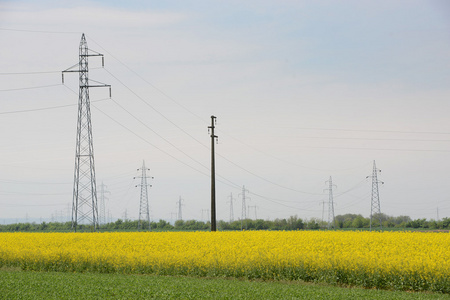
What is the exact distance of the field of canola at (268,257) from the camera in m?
18.6

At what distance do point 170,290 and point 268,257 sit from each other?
540 cm

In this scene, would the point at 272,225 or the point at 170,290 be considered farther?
the point at 272,225

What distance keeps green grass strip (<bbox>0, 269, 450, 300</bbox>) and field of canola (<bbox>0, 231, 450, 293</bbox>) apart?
0.99 metres

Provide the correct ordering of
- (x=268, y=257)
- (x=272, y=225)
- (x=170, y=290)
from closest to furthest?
(x=170, y=290), (x=268, y=257), (x=272, y=225)

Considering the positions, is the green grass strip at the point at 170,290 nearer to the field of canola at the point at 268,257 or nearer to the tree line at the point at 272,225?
the field of canola at the point at 268,257

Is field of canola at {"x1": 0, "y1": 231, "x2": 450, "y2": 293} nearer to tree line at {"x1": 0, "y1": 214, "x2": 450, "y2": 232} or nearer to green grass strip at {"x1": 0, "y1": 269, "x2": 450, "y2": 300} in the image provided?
green grass strip at {"x1": 0, "y1": 269, "x2": 450, "y2": 300}

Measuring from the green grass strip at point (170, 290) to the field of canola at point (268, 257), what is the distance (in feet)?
3.25

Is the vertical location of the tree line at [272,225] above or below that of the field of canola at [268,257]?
below

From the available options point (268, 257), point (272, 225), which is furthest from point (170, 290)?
point (272, 225)

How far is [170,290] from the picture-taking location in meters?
16.7

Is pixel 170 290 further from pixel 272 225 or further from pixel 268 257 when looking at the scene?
pixel 272 225

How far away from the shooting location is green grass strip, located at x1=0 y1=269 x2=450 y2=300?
16016mm

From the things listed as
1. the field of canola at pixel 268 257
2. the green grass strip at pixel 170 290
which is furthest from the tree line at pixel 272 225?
the green grass strip at pixel 170 290

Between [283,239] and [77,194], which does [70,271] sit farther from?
[77,194]
